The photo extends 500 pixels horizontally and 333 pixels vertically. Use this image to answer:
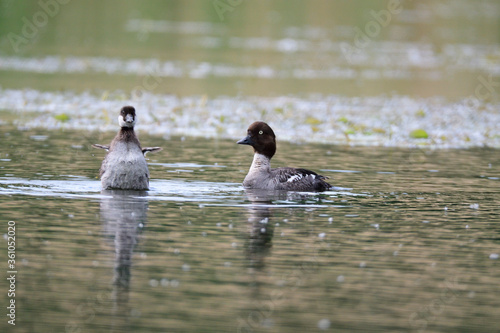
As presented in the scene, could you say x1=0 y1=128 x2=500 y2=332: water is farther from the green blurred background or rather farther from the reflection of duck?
the green blurred background

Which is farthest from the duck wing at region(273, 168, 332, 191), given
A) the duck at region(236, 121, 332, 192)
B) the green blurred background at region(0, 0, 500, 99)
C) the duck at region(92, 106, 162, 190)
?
the green blurred background at region(0, 0, 500, 99)

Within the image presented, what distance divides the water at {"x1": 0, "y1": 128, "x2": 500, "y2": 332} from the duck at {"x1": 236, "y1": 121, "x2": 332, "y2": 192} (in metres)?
0.30

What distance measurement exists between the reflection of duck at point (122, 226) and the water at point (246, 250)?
0.08 feet

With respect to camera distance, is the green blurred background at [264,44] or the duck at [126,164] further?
the green blurred background at [264,44]

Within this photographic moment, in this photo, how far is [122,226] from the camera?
13.7 metres

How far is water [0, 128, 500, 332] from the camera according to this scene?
391 inches

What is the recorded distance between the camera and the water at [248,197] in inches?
404

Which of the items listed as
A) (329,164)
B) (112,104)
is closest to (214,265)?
(329,164)

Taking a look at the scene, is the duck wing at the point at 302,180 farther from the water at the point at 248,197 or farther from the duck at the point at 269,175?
the water at the point at 248,197

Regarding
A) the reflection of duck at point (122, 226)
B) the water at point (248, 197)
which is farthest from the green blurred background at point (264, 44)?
the reflection of duck at point (122, 226)

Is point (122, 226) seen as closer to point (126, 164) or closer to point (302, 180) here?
point (126, 164)

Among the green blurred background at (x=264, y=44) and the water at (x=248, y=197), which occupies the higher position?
the green blurred background at (x=264, y=44)

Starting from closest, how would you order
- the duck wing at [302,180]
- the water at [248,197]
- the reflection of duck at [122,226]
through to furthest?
1. the water at [248,197]
2. the reflection of duck at [122,226]
3. the duck wing at [302,180]

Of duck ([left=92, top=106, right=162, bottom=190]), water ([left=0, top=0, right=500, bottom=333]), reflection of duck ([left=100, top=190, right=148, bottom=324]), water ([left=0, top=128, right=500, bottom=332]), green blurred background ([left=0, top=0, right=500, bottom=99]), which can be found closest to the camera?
water ([left=0, top=128, right=500, bottom=332])
